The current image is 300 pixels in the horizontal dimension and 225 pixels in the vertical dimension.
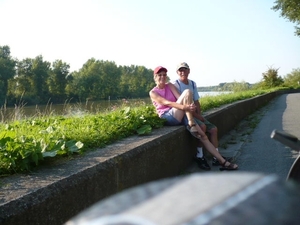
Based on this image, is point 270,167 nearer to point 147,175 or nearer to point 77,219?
point 147,175

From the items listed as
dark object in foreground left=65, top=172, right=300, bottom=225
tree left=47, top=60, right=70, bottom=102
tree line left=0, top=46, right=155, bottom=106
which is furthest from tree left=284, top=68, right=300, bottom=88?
dark object in foreground left=65, top=172, right=300, bottom=225

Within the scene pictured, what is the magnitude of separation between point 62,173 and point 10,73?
119 ft

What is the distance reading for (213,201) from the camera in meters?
0.47

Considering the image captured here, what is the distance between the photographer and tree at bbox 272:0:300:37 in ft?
115

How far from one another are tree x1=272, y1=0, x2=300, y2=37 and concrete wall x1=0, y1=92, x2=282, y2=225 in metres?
34.5

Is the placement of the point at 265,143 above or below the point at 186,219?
below

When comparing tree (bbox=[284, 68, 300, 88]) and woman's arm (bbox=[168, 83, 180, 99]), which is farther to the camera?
tree (bbox=[284, 68, 300, 88])

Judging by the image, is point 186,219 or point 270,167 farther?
point 270,167

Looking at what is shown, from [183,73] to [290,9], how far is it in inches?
1317

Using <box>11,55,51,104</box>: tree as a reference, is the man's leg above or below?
below

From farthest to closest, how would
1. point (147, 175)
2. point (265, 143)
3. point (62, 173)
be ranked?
point (265, 143)
point (147, 175)
point (62, 173)

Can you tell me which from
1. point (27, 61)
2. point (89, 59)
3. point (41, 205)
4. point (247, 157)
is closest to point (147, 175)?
point (41, 205)

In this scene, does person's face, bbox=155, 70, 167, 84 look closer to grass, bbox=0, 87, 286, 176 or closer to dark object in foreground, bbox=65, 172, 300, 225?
grass, bbox=0, 87, 286, 176

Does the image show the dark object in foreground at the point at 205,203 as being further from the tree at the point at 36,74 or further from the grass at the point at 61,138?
the tree at the point at 36,74
